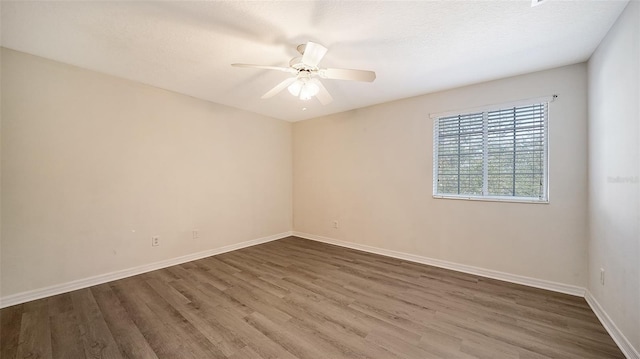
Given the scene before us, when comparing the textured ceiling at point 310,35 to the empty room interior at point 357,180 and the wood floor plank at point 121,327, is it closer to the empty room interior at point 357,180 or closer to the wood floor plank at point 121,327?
the empty room interior at point 357,180

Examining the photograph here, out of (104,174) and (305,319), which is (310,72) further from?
(104,174)

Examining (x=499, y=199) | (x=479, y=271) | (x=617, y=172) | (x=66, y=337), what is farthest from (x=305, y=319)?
(x=617, y=172)

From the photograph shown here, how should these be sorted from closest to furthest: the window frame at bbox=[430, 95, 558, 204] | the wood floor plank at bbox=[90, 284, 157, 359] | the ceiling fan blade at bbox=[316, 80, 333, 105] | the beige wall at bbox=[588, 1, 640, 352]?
the beige wall at bbox=[588, 1, 640, 352] → the wood floor plank at bbox=[90, 284, 157, 359] → the ceiling fan blade at bbox=[316, 80, 333, 105] → the window frame at bbox=[430, 95, 558, 204]

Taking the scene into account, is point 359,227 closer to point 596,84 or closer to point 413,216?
point 413,216

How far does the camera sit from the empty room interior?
177 cm

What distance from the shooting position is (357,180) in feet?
13.7

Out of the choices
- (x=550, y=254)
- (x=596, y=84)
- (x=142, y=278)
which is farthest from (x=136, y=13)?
(x=550, y=254)

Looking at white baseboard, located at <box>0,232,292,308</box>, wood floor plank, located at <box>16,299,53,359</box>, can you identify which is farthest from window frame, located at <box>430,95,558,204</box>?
wood floor plank, located at <box>16,299,53,359</box>

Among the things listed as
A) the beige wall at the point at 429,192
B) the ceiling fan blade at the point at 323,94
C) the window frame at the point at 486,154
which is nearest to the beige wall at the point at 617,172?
the beige wall at the point at 429,192

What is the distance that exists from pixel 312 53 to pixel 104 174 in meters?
2.81

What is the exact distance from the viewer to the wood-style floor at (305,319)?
1.72 m

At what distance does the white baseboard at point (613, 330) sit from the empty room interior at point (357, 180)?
3 centimetres

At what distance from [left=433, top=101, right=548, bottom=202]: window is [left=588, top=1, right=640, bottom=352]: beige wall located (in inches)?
17.3

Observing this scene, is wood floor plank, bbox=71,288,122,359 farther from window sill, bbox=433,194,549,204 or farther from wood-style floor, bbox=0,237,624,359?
window sill, bbox=433,194,549,204
